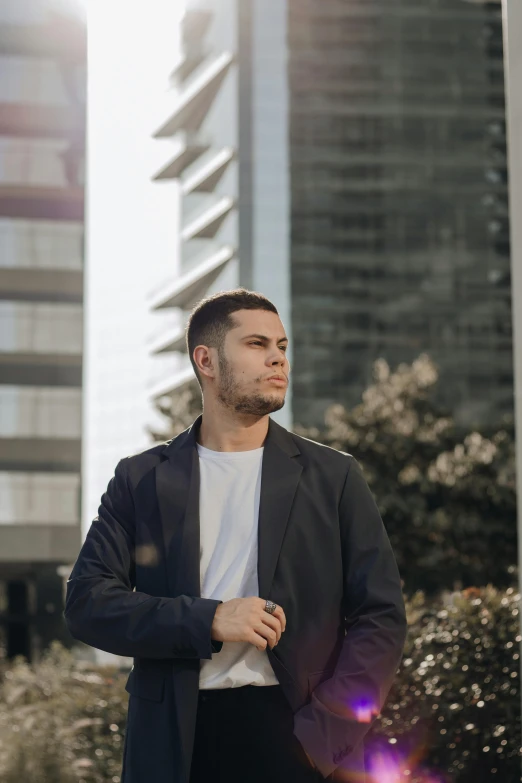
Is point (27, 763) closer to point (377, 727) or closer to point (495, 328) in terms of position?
point (377, 727)

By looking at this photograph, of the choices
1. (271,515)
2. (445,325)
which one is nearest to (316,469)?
(271,515)

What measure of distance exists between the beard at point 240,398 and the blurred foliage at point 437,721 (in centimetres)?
424

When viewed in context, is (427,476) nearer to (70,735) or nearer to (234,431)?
(70,735)

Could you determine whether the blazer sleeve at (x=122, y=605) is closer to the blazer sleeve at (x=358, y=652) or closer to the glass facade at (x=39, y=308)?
the blazer sleeve at (x=358, y=652)

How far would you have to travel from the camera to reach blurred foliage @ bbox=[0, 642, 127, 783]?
26.2ft

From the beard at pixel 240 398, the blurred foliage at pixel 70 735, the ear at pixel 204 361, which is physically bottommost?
the blurred foliage at pixel 70 735

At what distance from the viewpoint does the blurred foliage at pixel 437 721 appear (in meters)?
6.78

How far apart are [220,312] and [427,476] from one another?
23999 mm

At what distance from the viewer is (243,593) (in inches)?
107

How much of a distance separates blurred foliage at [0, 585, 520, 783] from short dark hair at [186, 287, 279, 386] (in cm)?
426

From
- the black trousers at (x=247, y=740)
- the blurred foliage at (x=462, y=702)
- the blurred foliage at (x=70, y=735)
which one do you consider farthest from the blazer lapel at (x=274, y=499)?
the blurred foliage at (x=70, y=735)

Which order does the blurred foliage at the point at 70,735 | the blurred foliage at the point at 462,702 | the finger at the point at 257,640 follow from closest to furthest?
the finger at the point at 257,640
the blurred foliage at the point at 462,702
the blurred foliage at the point at 70,735

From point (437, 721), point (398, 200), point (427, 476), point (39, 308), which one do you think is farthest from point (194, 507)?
point (398, 200)

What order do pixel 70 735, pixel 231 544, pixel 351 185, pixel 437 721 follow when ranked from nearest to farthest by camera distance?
pixel 231 544 → pixel 437 721 → pixel 70 735 → pixel 351 185
